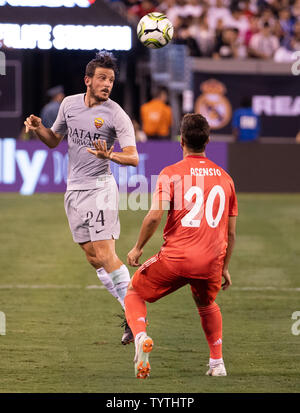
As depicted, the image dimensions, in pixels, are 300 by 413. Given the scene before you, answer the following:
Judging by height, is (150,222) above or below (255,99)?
above

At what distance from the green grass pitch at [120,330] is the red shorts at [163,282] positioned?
0.59 metres

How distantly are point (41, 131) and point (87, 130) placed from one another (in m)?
0.41

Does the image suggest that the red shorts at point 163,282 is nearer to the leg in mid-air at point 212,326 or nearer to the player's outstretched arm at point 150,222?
the leg in mid-air at point 212,326

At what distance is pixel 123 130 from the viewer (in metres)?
7.79

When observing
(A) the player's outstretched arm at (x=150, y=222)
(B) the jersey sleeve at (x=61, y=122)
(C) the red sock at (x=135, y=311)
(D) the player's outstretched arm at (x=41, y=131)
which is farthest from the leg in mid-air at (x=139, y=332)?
(B) the jersey sleeve at (x=61, y=122)

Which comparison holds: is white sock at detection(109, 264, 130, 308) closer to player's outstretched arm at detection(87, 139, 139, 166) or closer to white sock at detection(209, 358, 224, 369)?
player's outstretched arm at detection(87, 139, 139, 166)

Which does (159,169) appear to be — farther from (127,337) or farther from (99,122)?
(127,337)

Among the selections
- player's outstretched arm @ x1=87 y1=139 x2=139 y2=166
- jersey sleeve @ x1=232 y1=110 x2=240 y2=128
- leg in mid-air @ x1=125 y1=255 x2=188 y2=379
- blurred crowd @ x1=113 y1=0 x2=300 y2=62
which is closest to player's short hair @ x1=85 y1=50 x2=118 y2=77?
player's outstretched arm @ x1=87 y1=139 x2=139 y2=166

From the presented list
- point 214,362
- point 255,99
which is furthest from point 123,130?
point 255,99

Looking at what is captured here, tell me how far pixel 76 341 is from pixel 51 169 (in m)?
12.5

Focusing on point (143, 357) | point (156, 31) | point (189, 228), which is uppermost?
point (156, 31)

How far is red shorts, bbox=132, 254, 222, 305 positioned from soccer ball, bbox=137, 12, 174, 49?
385cm

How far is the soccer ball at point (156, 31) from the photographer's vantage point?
32.4 ft

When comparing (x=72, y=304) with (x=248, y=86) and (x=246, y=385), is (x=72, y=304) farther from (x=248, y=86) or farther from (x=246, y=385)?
(x=248, y=86)
